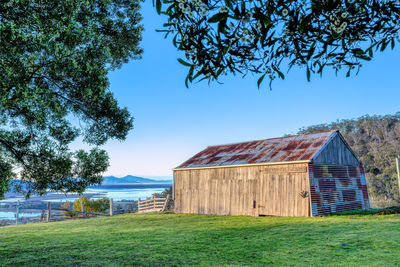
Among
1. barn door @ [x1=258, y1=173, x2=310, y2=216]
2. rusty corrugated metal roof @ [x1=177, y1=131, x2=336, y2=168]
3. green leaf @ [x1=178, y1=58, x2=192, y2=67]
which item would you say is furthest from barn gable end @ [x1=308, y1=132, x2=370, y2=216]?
green leaf @ [x1=178, y1=58, x2=192, y2=67]

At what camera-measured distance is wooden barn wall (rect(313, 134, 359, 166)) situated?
66.0 ft

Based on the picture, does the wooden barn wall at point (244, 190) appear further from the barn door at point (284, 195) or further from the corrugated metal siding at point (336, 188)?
the corrugated metal siding at point (336, 188)

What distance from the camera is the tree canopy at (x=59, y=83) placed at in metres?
7.26

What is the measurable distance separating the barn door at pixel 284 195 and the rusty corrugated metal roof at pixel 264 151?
1.16 meters

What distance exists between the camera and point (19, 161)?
32.0ft

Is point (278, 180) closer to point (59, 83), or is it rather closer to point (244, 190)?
point (244, 190)

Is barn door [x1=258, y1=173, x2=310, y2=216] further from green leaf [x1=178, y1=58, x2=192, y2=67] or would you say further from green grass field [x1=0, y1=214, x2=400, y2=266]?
green leaf [x1=178, y1=58, x2=192, y2=67]

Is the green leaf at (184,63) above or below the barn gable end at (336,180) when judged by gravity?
above

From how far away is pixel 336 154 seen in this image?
21.4 metres

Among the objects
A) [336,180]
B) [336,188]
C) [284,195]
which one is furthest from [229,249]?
[336,180]

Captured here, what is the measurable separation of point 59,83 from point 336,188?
18.4 meters

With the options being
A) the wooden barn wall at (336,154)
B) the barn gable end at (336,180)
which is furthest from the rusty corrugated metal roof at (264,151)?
the barn gable end at (336,180)

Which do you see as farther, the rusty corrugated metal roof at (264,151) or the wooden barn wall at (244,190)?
the rusty corrugated metal roof at (264,151)

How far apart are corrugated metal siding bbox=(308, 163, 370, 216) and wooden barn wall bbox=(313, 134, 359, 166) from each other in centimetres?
34
